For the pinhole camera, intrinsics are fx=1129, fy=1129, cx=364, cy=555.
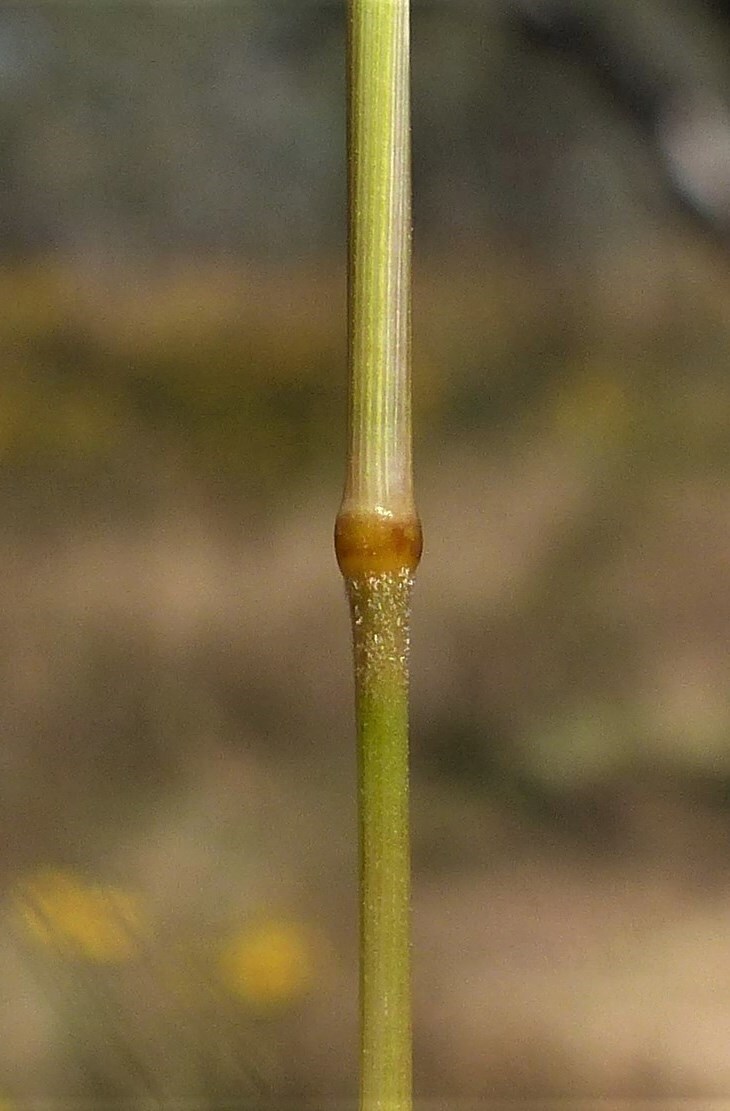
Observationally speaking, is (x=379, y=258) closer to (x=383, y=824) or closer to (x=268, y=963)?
(x=383, y=824)

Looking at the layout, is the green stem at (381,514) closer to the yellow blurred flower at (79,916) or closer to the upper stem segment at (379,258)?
the upper stem segment at (379,258)

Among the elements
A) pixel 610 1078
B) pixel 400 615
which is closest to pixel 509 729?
pixel 610 1078

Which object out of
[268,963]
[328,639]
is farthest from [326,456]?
[268,963]

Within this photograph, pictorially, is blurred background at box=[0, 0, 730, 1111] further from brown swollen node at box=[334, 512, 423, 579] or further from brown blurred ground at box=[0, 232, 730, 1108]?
brown swollen node at box=[334, 512, 423, 579]

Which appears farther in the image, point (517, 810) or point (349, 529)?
point (517, 810)

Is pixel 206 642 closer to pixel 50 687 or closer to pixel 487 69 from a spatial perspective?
pixel 50 687

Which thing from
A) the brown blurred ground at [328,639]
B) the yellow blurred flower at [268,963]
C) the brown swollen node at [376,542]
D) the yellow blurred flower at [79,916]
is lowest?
the yellow blurred flower at [268,963]

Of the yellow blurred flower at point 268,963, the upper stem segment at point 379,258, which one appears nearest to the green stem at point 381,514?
the upper stem segment at point 379,258
